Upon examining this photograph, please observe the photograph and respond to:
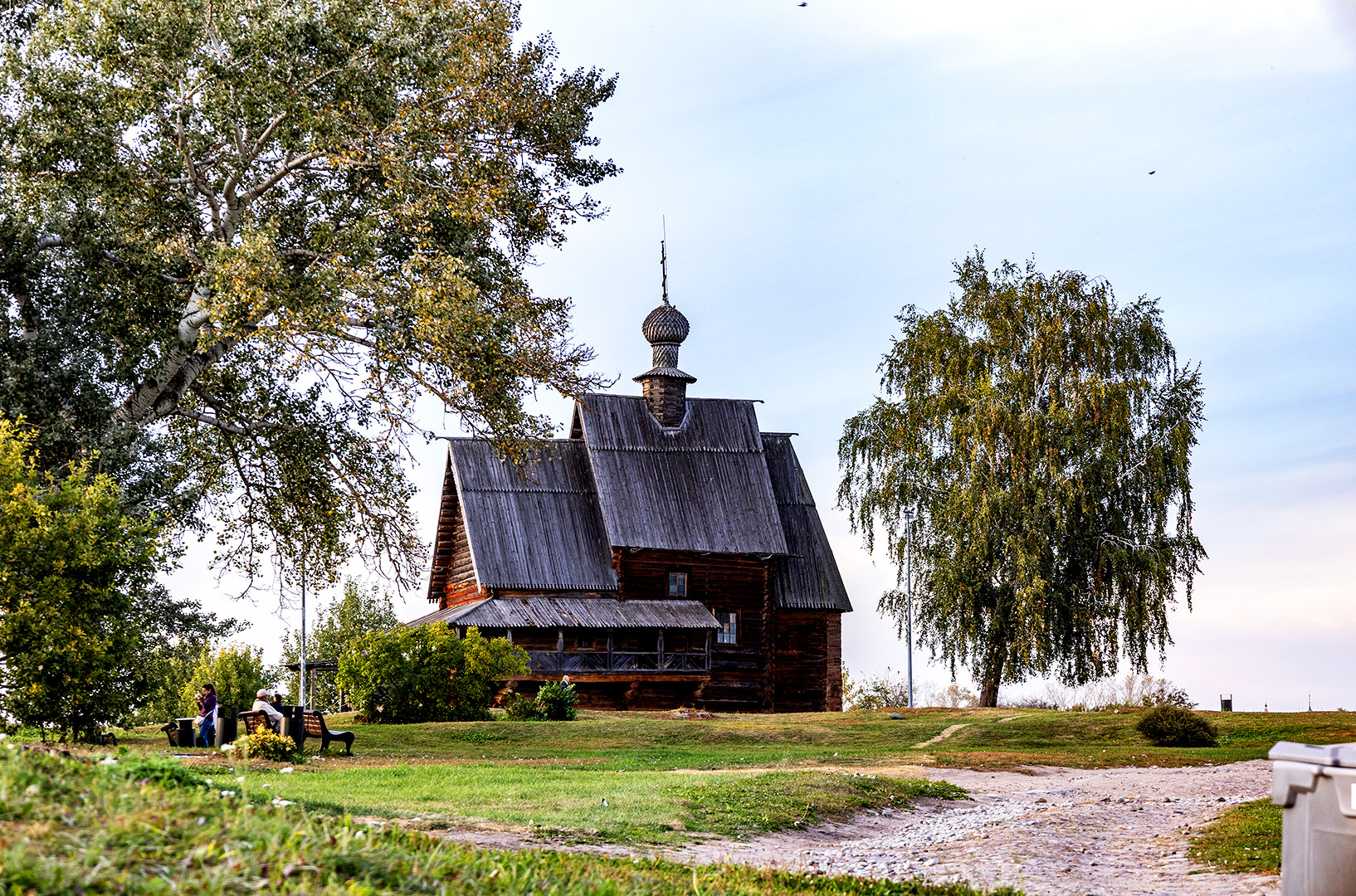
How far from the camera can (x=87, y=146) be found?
73.6ft

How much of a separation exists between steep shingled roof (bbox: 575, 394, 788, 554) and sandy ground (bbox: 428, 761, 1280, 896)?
21.1 metres

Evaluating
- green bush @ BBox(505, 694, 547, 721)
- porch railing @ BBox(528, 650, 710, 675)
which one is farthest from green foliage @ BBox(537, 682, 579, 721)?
porch railing @ BBox(528, 650, 710, 675)

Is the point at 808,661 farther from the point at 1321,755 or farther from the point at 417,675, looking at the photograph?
the point at 1321,755

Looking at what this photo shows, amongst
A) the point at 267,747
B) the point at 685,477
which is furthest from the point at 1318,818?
the point at 685,477

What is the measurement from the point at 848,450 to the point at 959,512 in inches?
197

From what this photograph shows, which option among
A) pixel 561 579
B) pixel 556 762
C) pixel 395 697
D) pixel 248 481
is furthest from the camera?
pixel 561 579

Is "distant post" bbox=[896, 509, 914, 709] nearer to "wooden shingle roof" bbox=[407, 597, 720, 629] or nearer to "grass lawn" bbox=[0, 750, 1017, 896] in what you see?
"wooden shingle roof" bbox=[407, 597, 720, 629]

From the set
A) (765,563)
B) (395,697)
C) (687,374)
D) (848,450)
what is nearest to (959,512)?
(848,450)

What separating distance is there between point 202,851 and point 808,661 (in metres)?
39.0

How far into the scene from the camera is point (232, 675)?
1592 inches

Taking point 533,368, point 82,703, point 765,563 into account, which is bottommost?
point 82,703

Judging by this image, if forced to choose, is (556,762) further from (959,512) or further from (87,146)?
(959,512)

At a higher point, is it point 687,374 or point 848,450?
point 687,374

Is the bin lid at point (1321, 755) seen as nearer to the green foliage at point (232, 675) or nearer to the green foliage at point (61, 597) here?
the green foliage at point (61, 597)
